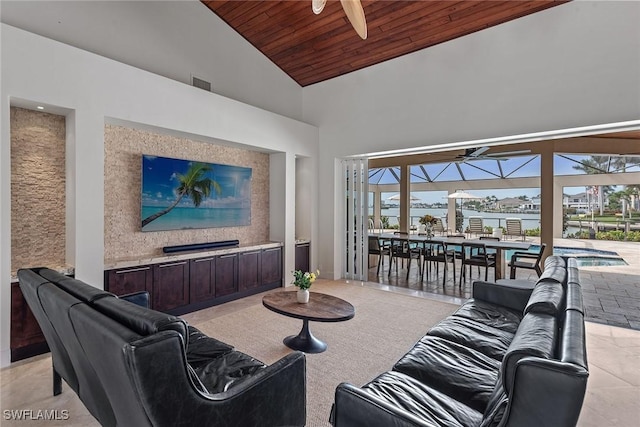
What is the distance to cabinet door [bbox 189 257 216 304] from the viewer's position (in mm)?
4484

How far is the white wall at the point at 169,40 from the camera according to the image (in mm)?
3682

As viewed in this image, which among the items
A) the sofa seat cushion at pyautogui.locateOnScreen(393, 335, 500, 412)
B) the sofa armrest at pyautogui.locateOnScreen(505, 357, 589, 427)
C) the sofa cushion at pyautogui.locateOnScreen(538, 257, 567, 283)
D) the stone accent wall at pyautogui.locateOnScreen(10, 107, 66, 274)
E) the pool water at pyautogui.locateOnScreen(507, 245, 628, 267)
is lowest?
the pool water at pyautogui.locateOnScreen(507, 245, 628, 267)

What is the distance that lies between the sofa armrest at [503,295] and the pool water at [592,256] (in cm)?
446

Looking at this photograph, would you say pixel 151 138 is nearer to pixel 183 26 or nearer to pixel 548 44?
pixel 183 26

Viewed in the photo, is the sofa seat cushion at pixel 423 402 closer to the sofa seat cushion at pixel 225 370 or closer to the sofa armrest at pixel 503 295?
the sofa seat cushion at pixel 225 370

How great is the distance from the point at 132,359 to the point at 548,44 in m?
5.45

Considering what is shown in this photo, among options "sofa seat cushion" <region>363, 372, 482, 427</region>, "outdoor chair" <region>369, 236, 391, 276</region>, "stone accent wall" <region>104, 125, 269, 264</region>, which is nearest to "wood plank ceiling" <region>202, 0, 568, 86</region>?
A: "stone accent wall" <region>104, 125, 269, 264</region>

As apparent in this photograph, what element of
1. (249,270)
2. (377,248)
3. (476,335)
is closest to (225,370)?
(476,335)

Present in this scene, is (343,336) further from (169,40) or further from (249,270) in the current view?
(169,40)

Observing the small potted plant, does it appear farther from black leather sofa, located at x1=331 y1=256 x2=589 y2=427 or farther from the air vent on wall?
the air vent on wall

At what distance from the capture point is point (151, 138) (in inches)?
178

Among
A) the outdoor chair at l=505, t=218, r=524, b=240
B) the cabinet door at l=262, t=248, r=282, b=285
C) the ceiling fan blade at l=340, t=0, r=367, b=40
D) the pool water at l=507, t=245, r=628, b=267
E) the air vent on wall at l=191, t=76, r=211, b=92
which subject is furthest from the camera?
the outdoor chair at l=505, t=218, r=524, b=240

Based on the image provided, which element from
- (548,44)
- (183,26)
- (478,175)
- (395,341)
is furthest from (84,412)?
(478,175)

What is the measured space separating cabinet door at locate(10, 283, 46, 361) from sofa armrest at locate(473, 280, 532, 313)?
4.54 meters
